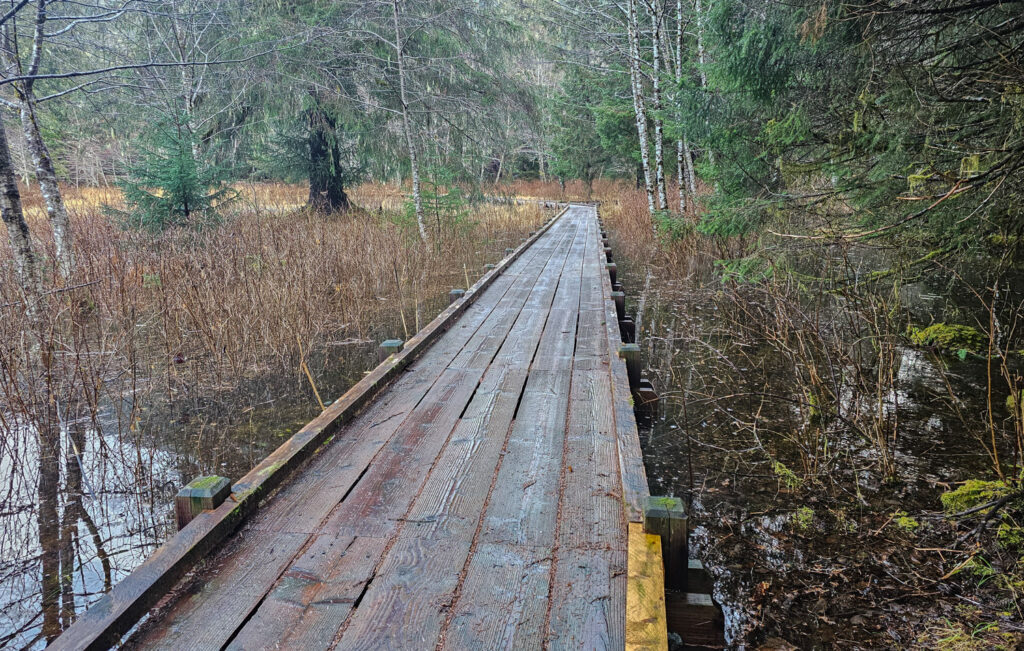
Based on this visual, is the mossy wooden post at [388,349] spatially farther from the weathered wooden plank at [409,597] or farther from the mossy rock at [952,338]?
the mossy rock at [952,338]

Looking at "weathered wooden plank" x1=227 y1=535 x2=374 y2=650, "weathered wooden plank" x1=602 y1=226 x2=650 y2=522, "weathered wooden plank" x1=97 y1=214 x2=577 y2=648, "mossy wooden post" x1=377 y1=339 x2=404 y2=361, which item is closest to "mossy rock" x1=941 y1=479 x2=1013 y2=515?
"weathered wooden plank" x1=602 y1=226 x2=650 y2=522

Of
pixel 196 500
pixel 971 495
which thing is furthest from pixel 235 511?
pixel 971 495

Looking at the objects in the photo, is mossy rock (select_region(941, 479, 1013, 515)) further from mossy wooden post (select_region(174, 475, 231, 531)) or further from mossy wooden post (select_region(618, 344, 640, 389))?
mossy wooden post (select_region(174, 475, 231, 531))

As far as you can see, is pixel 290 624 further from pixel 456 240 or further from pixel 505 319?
pixel 456 240

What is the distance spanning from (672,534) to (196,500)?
5.86 feet

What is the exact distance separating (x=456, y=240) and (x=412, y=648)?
11.0 metres

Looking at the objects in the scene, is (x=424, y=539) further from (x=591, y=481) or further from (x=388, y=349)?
(x=388, y=349)

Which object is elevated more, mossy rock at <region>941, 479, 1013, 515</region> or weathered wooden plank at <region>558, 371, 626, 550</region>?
weathered wooden plank at <region>558, 371, 626, 550</region>

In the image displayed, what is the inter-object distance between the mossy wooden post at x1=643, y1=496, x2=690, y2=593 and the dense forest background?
80cm

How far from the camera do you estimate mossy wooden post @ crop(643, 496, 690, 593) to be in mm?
2049

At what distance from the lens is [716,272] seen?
761 cm

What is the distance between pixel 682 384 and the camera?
17.6ft

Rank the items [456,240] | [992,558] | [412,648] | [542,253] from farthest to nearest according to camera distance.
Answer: [456,240] < [542,253] < [992,558] < [412,648]

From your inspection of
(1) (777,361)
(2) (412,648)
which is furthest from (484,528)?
(1) (777,361)
